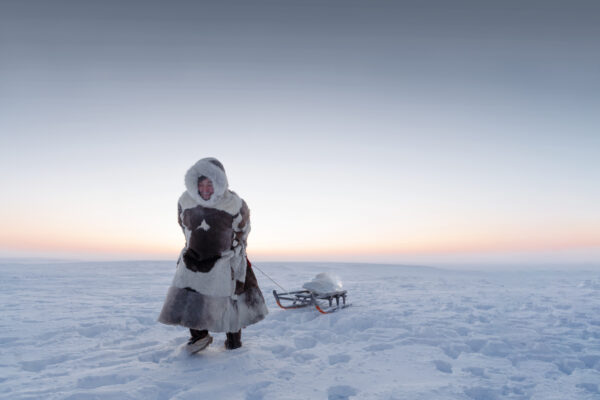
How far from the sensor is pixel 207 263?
3.96m

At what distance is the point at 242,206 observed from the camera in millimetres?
4273

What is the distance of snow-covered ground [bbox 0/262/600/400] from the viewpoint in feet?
10.1

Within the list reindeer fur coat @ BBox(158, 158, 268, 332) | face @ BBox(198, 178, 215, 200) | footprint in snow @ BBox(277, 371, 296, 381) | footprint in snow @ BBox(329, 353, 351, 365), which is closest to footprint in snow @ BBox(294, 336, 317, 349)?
footprint in snow @ BBox(329, 353, 351, 365)

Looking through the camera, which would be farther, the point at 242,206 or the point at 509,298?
the point at 509,298

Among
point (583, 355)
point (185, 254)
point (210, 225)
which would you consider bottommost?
point (583, 355)

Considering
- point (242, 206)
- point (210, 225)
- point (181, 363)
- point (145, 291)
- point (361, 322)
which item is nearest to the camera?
point (181, 363)

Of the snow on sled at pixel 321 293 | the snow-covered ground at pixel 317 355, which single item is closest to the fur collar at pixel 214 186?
the snow-covered ground at pixel 317 355

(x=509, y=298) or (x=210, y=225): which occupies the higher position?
(x=210, y=225)

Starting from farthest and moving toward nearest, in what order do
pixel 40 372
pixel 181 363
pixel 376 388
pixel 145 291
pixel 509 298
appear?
pixel 145 291 < pixel 509 298 < pixel 181 363 < pixel 40 372 < pixel 376 388

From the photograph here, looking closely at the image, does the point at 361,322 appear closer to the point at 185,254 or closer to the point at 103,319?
the point at 185,254

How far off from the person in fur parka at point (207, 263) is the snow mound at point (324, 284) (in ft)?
9.77

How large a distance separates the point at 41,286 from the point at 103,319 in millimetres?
6090

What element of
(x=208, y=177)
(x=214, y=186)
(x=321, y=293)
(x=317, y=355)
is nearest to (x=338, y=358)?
(x=317, y=355)

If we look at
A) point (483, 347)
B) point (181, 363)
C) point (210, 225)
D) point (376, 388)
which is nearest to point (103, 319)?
point (181, 363)
